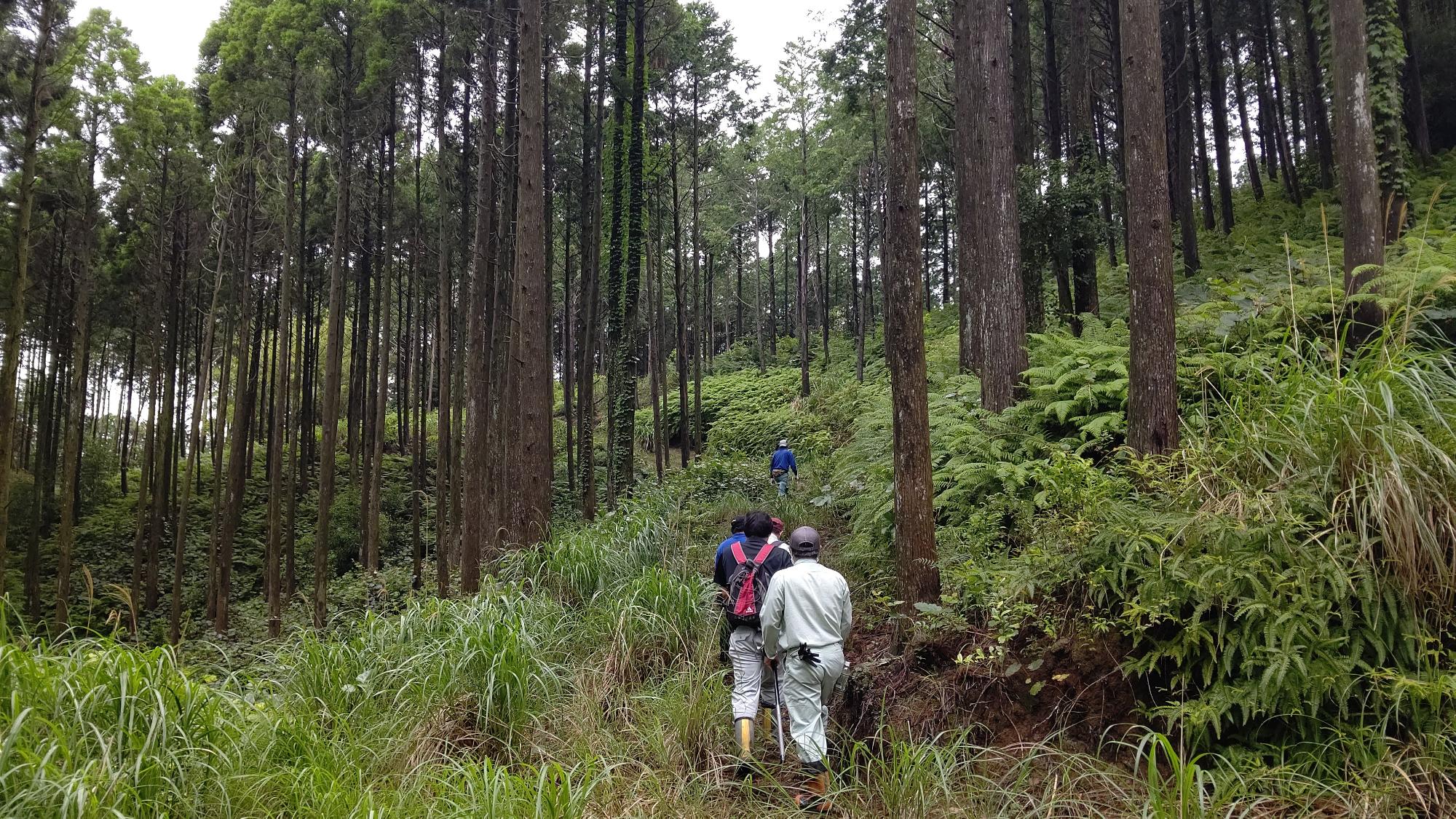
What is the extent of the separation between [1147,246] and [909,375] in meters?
2.57

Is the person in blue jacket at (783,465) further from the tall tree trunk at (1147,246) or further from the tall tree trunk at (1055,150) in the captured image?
the tall tree trunk at (1147,246)

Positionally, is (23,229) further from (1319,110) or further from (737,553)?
(1319,110)

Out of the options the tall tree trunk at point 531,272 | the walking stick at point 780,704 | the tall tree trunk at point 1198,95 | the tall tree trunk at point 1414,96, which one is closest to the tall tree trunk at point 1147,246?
the walking stick at point 780,704

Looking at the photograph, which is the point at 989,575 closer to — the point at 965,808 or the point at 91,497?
the point at 965,808

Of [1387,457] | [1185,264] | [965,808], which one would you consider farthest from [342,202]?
[1185,264]

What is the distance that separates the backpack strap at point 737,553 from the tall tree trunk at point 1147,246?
3289 millimetres

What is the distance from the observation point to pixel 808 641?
4312 millimetres

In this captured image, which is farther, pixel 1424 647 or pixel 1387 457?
pixel 1387 457

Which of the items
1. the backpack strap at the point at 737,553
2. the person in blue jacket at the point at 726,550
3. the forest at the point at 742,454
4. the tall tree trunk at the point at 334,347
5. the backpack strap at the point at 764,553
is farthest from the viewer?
the tall tree trunk at the point at 334,347

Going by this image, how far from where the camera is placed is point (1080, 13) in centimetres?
1283

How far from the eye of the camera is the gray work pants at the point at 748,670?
4.75m

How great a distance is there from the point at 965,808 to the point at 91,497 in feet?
90.5

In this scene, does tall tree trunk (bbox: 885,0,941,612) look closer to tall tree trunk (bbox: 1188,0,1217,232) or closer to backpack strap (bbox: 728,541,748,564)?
backpack strap (bbox: 728,541,748,564)

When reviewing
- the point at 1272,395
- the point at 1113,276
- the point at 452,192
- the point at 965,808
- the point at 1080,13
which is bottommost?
the point at 965,808
